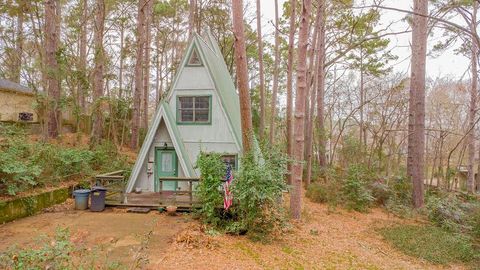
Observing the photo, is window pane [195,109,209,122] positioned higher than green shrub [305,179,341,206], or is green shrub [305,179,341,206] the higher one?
window pane [195,109,209,122]

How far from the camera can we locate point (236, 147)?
9.27 meters

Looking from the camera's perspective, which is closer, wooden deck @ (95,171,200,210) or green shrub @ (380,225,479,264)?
green shrub @ (380,225,479,264)

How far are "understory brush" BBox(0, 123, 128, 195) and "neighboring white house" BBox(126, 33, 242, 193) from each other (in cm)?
265

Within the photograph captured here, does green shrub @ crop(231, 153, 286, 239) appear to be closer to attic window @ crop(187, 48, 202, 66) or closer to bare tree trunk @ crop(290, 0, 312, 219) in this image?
bare tree trunk @ crop(290, 0, 312, 219)

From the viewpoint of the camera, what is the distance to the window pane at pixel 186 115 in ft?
31.6

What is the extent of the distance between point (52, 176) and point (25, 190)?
4.15 ft

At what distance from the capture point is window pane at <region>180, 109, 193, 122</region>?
9.62 meters

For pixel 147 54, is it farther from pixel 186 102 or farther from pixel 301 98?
pixel 301 98

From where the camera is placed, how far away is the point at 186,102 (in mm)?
9641

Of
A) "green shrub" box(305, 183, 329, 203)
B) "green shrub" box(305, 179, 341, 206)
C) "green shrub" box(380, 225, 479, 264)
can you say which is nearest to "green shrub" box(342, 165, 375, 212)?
"green shrub" box(305, 179, 341, 206)

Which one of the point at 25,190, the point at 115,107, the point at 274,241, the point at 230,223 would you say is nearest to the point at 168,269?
the point at 230,223

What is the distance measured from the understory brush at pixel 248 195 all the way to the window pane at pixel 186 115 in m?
2.91

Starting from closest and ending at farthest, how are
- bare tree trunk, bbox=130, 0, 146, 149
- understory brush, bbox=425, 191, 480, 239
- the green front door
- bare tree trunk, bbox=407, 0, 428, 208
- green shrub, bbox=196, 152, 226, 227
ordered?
green shrub, bbox=196, 152, 226, 227 → understory brush, bbox=425, 191, 480, 239 → the green front door → bare tree trunk, bbox=407, 0, 428, 208 → bare tree trunk, bbox=130, 0, 146, 149

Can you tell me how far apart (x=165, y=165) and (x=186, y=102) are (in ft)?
7.54
